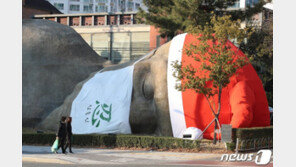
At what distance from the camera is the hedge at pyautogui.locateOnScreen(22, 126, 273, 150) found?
20828 mm

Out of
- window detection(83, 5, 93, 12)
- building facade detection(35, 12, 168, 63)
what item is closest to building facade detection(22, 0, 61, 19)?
building facade detection(35, 12, 168, 63)

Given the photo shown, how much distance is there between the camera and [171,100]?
2320cm

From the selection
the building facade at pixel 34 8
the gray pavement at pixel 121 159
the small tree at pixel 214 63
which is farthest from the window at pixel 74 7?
the gray pavement at pixel 121 159

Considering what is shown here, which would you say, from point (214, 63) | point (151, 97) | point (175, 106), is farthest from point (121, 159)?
point (151, 97)

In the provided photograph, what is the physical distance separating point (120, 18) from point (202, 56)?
115 ft

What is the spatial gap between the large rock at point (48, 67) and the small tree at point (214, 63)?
899 centimetres

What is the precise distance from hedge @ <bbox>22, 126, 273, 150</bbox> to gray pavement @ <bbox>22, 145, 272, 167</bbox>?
3.11ft

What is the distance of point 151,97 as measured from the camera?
2467 centimetres

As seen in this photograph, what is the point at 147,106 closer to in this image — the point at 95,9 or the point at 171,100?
the point at 171,100

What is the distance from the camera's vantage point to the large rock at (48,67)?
95.7 feet

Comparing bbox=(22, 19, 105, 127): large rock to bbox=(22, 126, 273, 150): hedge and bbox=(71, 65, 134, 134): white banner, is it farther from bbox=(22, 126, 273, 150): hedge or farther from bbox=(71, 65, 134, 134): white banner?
bbox=(22, 126, 273, 150): hedge

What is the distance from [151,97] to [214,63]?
4.60 meters

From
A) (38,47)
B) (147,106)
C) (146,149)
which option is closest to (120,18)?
(38,47)

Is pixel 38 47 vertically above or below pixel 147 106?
above
